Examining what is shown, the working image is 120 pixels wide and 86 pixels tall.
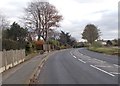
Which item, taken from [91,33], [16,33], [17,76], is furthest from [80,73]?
[91,33]

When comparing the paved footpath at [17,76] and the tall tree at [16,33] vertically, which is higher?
the tall tree at [16,33]

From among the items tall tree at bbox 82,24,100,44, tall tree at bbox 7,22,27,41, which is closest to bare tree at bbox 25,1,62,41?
tall tree at bbox 7,22,27,41

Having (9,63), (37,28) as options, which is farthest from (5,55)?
(37,28)

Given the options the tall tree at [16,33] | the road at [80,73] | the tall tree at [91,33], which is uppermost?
the tall tree at [91,33]

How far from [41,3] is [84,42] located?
74.3 meters

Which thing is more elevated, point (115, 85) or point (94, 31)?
point (94, 31)

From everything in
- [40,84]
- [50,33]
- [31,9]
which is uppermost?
[31,9]

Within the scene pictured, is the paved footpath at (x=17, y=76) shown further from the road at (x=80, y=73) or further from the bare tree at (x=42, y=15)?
the bare tree at (x=42, y=15)

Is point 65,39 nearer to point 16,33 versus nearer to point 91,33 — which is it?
point 91,33

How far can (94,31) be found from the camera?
146m

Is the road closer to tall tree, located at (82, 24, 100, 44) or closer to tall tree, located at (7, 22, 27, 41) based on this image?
tall tree, located at (7, 22, 27, 41)

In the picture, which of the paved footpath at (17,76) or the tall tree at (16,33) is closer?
the paved footpath at (17,76)

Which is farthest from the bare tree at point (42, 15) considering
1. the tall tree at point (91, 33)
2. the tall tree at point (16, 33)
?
the tall tree at point (91, 33)

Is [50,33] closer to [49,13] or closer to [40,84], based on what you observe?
[49,13]
